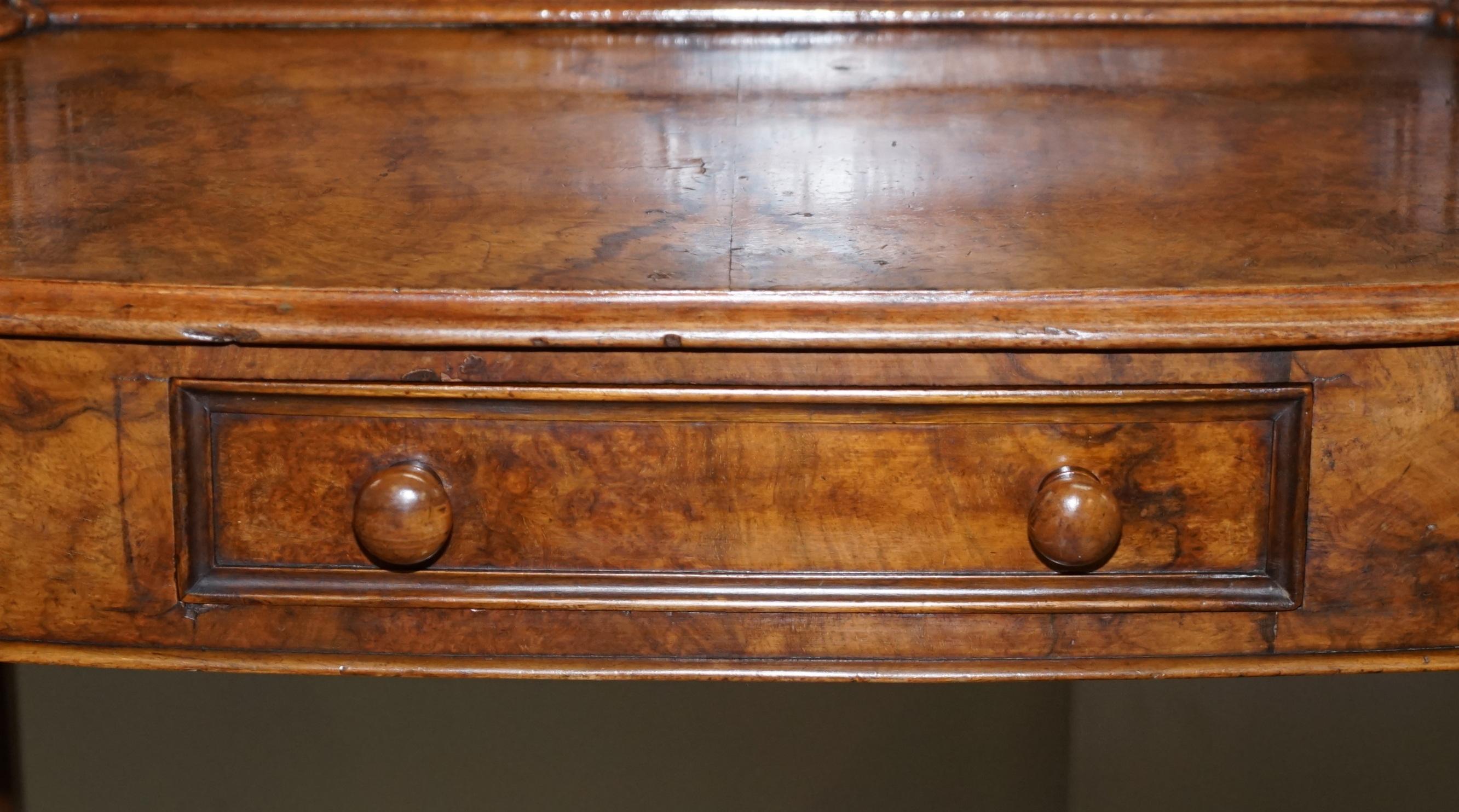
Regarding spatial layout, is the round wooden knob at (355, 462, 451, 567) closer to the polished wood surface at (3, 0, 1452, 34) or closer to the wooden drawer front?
the wooden drawer front

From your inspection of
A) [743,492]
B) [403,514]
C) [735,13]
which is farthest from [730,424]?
[735,13]

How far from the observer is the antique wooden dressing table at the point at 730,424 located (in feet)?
1.78

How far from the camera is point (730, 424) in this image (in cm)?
57

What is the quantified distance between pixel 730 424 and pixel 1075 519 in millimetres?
152

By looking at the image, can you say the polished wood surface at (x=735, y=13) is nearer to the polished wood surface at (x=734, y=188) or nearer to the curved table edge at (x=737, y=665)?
the polished wood surface at (x=734, y=188)

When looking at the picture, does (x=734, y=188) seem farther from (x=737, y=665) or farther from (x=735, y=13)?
(x=735, y=13)

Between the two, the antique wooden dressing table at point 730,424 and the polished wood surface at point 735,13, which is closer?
the antique wooden dressing table at point 730,424

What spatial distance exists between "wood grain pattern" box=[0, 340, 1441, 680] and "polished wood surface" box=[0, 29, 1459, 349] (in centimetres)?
2

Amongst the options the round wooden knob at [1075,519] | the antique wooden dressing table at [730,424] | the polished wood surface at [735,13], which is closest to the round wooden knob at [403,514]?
the antique wooden dressing table at [730,424]

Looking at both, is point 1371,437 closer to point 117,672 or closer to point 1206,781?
point 1206,781

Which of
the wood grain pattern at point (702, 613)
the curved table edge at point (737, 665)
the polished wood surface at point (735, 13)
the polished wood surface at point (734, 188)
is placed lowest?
the curved table edge at point (737, 665)

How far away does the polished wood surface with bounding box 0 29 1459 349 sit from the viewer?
540mm

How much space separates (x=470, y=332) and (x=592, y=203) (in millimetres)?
144

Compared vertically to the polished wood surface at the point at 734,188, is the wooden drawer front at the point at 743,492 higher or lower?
lower
